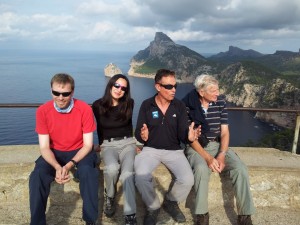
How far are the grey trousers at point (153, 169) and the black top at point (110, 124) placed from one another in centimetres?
49

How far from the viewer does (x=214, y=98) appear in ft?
15.0

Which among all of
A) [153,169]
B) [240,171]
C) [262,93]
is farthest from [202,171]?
[262,93]

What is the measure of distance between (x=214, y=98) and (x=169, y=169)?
131cm

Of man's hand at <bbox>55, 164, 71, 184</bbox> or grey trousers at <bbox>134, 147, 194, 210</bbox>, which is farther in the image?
grey trousers at <bbox>134, 147, 194, 210</bbox>

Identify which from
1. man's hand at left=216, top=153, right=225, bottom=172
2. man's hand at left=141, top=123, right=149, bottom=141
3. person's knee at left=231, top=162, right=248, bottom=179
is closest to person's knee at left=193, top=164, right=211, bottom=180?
man's hand at left=216, top=153, right=225, bottom=172

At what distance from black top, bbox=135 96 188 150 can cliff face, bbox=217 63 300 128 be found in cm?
9431

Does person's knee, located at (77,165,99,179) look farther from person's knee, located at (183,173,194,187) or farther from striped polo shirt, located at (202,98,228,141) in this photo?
striped polo shirt, located at (202,98,228,141)

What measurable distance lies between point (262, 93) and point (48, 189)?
14349 cm

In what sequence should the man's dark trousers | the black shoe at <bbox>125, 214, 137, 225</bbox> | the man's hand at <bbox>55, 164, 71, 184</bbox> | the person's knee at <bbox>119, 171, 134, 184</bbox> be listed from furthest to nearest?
1. the person's knee at <bbox>119, 171, 134, 184</bbox>
2. the black shoe at <bbox>125, 214, 137, 225</bbox>
3. the man's hand at <bbox>55, 164, 71, 184</bbox>
4. the man's dark trousers

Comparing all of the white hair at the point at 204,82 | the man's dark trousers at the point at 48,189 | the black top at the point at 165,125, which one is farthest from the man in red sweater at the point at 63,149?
the white hair at the point at 204,82

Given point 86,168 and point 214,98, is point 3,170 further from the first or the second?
point 214,98

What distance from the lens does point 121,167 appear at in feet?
13.5

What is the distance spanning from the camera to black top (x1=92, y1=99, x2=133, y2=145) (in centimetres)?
453

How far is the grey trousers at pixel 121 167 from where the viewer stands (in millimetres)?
3801
